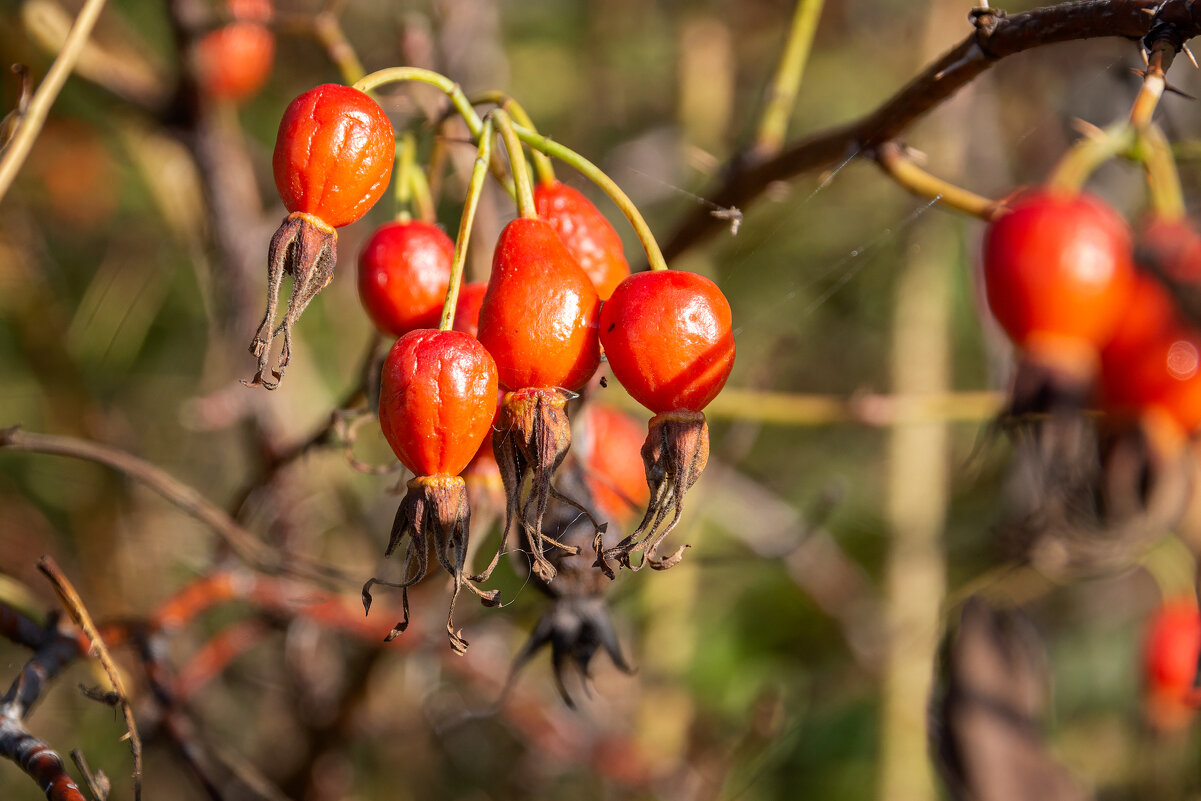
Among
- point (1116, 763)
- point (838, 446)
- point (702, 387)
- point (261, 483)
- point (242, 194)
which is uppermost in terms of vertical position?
point (702, 387)

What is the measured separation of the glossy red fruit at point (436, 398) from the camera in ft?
1.91

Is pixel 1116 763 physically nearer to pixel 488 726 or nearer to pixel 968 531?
pixel 968 531

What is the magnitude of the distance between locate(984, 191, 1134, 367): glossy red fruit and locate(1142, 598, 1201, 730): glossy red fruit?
0.82 metres

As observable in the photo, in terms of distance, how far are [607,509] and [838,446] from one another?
206 centimetres

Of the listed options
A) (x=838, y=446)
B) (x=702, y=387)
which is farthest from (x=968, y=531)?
(x=702, y=387)

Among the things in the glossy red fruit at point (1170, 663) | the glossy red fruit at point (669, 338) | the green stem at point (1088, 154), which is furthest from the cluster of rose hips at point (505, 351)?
the glossy red fruit at point (1170, 663)

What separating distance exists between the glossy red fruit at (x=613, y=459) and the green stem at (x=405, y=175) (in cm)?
24

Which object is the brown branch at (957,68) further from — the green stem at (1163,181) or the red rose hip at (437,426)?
the red rose hip at (437,426)

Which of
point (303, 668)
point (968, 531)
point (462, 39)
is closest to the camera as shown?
point (303, 668)

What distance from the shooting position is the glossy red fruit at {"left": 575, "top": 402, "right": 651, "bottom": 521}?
0.91 meters

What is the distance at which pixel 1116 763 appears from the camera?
2213mm

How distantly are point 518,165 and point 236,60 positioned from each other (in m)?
1.19

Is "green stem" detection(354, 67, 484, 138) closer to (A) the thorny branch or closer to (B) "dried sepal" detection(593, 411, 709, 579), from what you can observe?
(B) "dried sepal" detection(593, 411, 709, 579)

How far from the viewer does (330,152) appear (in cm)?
60
